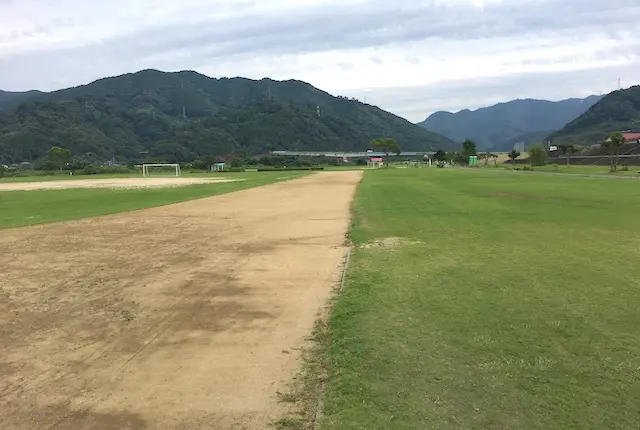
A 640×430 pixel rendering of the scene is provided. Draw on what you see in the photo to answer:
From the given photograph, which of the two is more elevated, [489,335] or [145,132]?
[145,132]

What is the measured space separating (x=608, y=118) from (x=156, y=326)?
158810 mm

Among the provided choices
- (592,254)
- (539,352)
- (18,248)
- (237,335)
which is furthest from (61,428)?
(18,248)

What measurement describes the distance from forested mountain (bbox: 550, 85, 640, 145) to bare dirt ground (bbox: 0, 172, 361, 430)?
132m

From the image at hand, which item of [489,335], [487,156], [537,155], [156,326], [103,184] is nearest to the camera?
[489,335]

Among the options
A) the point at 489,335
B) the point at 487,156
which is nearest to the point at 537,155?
the point at 487,156

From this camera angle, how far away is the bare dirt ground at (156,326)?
4703mm

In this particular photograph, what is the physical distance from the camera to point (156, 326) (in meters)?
6.99

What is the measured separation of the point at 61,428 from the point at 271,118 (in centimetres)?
18542

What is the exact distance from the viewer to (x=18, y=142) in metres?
133

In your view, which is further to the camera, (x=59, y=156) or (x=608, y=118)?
(x=608, y=118)

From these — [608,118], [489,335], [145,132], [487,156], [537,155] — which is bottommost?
[489,335]

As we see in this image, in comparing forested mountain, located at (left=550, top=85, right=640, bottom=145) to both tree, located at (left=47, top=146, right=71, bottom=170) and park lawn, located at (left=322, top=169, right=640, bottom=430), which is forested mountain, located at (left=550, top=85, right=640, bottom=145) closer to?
tree, located at (left=47, top=146, right=71, bottom=170)

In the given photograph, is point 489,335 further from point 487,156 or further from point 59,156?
point 59,156

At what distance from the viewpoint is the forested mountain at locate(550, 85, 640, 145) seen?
131750 mm
